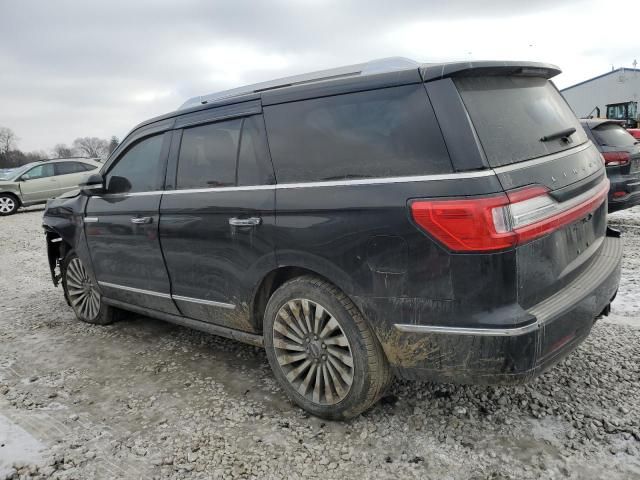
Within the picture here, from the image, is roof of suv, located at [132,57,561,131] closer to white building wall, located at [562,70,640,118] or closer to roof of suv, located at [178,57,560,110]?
roof of suv, located at [178,57,560,110]

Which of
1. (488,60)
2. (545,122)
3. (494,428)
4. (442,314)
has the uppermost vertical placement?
(488,60)

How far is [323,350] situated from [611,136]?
6.09 m

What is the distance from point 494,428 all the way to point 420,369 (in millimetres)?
626

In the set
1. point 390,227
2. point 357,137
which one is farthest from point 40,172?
point 390,227

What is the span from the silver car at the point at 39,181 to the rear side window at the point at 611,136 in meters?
15.1

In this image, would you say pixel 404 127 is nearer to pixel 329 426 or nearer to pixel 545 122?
pixel 545 122

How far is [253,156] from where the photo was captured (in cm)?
295

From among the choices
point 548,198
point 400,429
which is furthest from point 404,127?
point 400,429

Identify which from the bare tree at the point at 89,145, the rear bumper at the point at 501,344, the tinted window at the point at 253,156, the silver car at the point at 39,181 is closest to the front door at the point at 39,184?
the silver car at the point at 39,181

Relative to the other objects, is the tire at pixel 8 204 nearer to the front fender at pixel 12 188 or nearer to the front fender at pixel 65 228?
the front fender at pixel 12 188

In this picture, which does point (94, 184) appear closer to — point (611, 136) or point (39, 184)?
point (611, 136)

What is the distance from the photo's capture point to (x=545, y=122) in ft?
8.52

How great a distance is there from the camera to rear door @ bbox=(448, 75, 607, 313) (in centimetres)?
217

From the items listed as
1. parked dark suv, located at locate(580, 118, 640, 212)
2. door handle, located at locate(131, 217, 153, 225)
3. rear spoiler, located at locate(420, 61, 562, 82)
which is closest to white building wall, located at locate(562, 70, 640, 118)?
parked dark suv, located at locate(580, 118, 640, 212)
